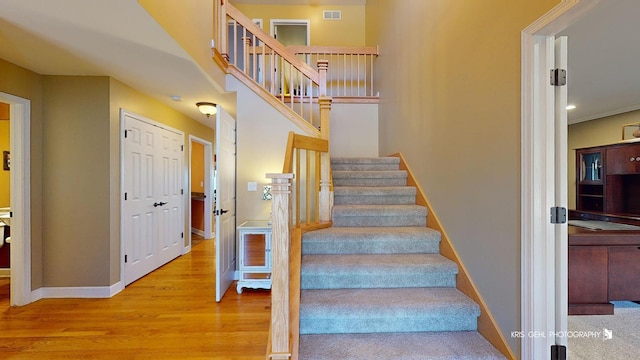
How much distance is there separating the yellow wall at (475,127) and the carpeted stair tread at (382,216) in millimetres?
204

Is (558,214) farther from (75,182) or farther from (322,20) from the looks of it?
(322,20)

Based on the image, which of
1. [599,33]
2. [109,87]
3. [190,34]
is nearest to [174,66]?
[190,34]

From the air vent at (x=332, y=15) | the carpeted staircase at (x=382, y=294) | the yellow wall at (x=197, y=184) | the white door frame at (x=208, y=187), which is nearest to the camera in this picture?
the carpeted staircase at (x=382, y=294)

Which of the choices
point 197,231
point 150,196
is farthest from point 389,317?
point 197,231

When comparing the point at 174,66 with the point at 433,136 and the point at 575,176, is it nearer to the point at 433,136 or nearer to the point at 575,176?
the point at 433,136

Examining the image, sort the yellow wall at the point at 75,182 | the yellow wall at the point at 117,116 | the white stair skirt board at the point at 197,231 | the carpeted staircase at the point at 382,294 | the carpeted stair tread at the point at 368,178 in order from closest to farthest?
the carpeted staircase at the point at 382,294
the yellow wall at the point at 75,182
the yellow wall at the point at 117,116
the carpeted stair tread at the point at 368,178
the white stair skirt board at the point at 197,231

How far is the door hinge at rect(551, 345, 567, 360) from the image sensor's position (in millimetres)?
1386

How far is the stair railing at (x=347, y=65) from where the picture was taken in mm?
4902

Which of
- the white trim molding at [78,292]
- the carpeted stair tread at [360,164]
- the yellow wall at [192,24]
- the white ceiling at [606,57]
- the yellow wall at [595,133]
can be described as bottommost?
the white trim molding at [78,292]

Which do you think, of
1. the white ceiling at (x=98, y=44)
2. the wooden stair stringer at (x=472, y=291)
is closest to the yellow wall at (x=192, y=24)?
the white ceiling at (x=98, y=44)

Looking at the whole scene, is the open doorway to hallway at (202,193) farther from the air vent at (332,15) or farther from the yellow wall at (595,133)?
the yellow wall at (595,133)

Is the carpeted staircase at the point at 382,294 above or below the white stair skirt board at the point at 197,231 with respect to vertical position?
above

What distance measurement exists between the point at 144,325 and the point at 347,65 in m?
5.06

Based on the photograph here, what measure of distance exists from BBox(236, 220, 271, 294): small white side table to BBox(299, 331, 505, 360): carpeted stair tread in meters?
1.45
